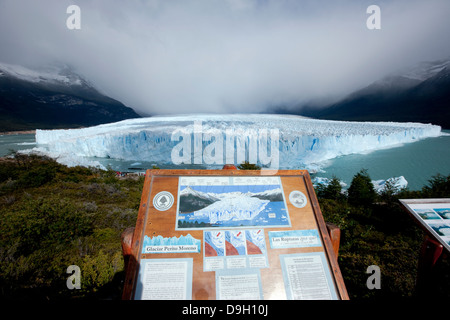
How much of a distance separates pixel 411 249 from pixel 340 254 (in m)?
1.15

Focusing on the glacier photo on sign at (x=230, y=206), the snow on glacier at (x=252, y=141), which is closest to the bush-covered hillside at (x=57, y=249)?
the glacier photo on sign at (x=230, y=206)

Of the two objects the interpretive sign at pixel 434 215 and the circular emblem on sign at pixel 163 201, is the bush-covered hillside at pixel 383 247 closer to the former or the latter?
the interpretive sign at pixel 434 215

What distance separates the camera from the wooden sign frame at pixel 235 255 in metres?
1.36

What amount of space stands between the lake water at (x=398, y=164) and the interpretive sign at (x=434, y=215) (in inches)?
371

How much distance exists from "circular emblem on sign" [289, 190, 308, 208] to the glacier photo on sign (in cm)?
8

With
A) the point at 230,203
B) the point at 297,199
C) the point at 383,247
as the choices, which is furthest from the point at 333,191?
the point at 230,203

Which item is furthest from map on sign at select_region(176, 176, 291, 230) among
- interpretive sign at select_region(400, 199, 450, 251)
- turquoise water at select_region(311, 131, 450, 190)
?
turquoise water at select_region(311, 131, 450, 190)

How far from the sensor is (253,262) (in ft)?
4.75

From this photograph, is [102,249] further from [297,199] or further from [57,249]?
[297,199]

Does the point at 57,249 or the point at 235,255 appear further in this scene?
the point at 57,249

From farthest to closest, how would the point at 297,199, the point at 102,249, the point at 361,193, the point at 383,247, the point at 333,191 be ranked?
1. the point at 333,191
2. the point at 361,193
3. the point at 383,247
4. the point at 102,249
5. the point at 297,199

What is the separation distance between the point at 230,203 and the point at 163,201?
0.53m

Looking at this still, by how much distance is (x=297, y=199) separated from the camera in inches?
68.3
